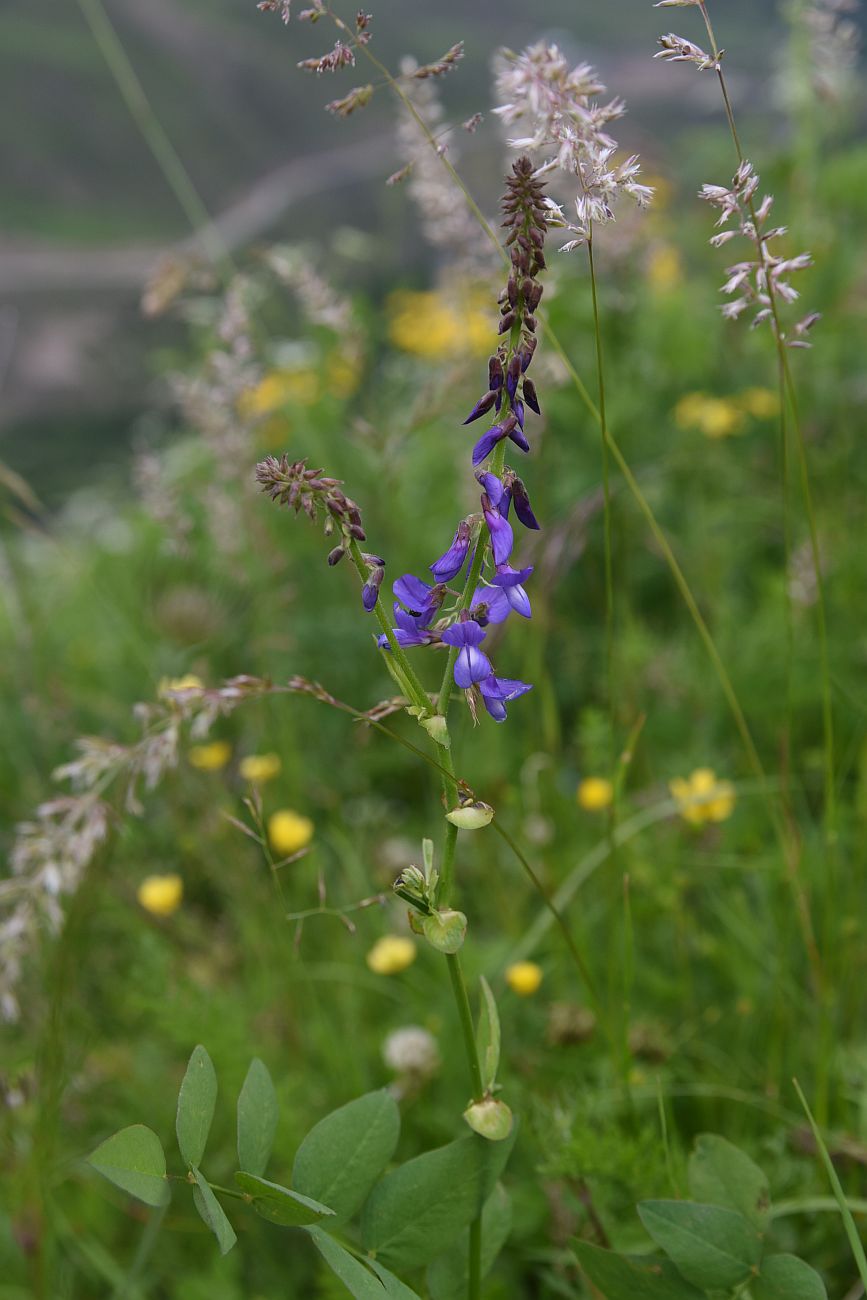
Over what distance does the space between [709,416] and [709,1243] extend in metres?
2.16

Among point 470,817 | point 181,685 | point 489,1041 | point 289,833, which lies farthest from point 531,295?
point 289,833

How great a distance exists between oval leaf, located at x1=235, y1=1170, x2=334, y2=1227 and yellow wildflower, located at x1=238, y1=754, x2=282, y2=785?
110 cm

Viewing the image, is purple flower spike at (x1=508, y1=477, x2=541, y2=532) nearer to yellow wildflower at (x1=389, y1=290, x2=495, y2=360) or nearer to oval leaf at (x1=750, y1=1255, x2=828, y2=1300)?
oval leaf at (x1=750, y1=1255, x2=828, y2=1300)

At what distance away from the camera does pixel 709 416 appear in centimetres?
268

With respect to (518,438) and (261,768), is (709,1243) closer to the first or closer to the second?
(518,438)

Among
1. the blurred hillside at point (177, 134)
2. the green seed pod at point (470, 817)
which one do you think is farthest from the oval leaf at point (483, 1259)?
the blurred hillside at point (177, 134)

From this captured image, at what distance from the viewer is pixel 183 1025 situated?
4.89ft

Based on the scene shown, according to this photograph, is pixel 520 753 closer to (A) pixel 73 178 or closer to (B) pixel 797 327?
(B) pixel 797 327

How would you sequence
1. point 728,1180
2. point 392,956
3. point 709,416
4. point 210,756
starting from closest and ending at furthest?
point 728,1180, point 392,956, point 210,756, point 709,416

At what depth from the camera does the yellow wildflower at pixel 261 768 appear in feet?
6.25

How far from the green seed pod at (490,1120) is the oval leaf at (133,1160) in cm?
24

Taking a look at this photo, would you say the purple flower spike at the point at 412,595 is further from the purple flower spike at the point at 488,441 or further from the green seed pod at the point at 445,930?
the green seed pod at the point at 445,930

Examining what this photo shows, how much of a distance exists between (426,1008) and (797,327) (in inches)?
49.0

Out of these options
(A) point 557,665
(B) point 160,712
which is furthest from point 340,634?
(B) point 160,712
